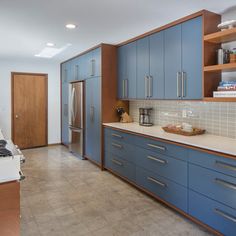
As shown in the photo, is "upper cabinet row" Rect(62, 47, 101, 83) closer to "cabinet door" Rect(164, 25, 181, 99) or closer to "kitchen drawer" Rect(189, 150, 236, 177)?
"cabinet door" Rect(164, 25, 181, 99)

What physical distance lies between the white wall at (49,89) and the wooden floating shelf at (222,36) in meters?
4.28

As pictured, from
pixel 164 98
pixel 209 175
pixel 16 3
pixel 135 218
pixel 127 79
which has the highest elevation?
pixel 16 3

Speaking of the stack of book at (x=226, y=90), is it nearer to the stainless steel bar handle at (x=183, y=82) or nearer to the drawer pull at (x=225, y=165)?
the stainless steel bar handle at (x=183, y=82)

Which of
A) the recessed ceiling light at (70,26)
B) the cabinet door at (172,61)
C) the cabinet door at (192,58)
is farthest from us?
the recessed ceiling light at (70,26)

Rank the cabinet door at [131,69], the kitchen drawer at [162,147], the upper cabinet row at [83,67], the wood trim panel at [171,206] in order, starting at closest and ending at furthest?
the wood trim panel at [171,206]
the kitchen drawer at [162,147]
the cabinet door at [131,69]
the upper cabinet row at [83,67]

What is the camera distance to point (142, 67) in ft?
12.1

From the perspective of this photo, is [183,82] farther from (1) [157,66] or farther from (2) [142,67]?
(2) [142,67]

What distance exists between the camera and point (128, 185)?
3605 mm

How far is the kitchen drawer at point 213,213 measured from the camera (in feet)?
6.87

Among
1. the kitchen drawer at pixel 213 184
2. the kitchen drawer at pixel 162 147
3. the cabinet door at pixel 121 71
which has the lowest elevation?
the kitchen drawer at pixel 213 184

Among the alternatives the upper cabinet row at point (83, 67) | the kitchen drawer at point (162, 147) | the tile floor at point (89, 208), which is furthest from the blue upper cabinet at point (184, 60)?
the upper cabinet row at point (83, 67)

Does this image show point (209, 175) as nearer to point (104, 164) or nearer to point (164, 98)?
point (164, 98)

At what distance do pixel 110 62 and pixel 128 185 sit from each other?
217cm

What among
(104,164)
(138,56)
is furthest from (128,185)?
(138,56)
